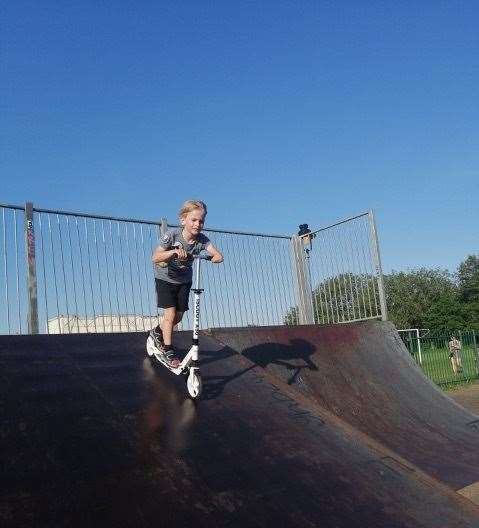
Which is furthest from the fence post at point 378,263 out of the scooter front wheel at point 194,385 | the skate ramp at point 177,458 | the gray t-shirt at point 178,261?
the scooter front wheel at point 194,385

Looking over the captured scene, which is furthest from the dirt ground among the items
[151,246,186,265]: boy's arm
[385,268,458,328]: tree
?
[385,268,458,328]: tree

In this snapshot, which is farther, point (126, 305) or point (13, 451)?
point (126, 305)

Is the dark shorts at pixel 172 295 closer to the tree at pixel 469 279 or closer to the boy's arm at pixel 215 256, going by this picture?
the boy's arm at pixel 215 256

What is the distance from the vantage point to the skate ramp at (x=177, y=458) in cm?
275

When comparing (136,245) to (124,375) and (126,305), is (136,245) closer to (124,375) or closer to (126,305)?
(126,305)

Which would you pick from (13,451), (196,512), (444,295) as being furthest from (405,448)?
(444,295)

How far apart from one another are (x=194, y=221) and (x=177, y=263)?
43 cm

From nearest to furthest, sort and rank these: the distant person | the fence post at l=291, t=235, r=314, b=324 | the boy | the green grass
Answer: the boy, the fence post at l=291, t=235, r=314, b=324, the green grass, the distant person

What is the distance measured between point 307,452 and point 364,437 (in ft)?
2.49

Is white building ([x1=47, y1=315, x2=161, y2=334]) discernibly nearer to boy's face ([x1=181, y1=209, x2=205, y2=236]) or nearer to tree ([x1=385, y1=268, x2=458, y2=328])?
boy's face ([x1=181, y1=209, x2=205, y2=236])

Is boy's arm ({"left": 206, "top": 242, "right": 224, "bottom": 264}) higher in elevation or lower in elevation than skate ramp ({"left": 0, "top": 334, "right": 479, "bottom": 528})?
higher

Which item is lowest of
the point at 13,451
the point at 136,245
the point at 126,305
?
the point at 13,451

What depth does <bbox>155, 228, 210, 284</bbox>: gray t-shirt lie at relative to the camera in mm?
4859

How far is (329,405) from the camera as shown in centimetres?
598
